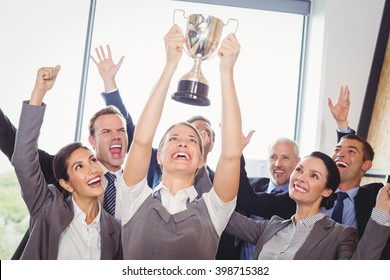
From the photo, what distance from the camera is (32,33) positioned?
8.68 feet

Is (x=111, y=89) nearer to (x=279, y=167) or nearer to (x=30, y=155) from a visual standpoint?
(x=30, y=155)

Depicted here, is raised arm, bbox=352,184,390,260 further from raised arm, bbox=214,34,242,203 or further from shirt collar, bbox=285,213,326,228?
raised arm, bbox=214,34,242,203

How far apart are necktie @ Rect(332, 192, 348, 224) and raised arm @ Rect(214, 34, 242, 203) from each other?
66 cm

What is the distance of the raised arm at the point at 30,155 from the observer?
1397mm

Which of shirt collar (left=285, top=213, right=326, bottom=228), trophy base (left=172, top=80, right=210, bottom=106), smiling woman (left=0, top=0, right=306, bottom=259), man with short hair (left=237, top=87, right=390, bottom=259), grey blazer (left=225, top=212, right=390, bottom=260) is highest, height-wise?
smiling woman (left=0, top=0, right=306, bottom=259)

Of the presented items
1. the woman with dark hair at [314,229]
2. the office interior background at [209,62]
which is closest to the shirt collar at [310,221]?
the woman with dark hair at [314,229]

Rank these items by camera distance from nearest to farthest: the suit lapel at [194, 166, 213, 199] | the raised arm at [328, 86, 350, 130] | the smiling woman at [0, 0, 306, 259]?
1. the suit lapel at [194, 166, 213, 199]
2. the raised arm at [328, 86, 350, 130]
3. the smiling woman at [0, 0, 306, 259]

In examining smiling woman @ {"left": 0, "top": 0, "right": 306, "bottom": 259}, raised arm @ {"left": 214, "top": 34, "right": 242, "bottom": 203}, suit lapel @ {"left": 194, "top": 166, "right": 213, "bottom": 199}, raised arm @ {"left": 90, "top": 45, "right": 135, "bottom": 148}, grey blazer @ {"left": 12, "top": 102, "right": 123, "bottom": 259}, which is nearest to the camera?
raised arm @ {"left": 214, "top": 34, "right": 242, "bottom": 203}

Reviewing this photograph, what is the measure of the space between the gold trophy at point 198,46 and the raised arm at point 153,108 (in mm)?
365

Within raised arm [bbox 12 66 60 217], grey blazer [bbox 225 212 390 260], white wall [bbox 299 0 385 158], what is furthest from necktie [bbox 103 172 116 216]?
white wall [bbox 299 0 385 158]

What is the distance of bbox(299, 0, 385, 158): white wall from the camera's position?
2.76m

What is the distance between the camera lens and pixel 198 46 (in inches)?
63.9

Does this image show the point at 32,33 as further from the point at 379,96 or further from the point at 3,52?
the point at 379,96
